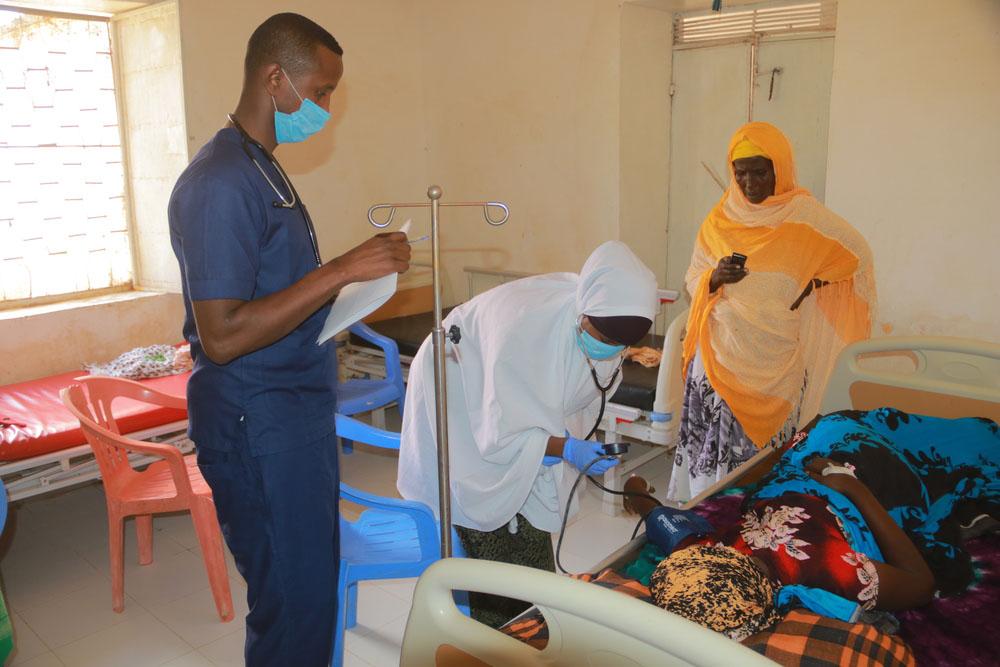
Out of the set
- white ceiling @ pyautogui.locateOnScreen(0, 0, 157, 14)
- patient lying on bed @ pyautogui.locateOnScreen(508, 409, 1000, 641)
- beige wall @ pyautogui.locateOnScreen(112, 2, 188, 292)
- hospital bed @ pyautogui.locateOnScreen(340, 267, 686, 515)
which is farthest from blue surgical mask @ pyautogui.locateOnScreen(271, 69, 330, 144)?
white ceiling @ pyautogui.locateOnScreen(0, 0, 157, 14)

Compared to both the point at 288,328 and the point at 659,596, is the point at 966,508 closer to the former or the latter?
the point at 659,596

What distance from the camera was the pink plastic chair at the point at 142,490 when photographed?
10.2 ft

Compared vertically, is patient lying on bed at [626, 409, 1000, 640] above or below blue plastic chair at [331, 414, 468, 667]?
above

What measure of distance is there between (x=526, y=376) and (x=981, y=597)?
1.24 meters

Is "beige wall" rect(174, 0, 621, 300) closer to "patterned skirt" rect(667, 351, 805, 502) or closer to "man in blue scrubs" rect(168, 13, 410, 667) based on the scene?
"patterned skirt" rect(667, 351, 805, 502)

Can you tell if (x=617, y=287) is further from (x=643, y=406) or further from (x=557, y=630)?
(x=643, y=406)

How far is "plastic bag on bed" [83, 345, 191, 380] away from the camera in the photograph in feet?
13.9

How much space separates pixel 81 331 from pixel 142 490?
5.72 feet

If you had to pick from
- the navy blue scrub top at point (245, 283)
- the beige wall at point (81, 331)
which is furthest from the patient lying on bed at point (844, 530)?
the beige wall at point (81, 331)

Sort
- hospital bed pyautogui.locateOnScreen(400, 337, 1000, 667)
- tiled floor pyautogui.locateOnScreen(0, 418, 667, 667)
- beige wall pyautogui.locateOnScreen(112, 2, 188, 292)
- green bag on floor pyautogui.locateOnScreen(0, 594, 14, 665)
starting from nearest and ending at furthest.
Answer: hospital bed pyautogui.locateOnScreen(400, 337, 1000, 667) < green bag on floor pyautogui.locateOnScreen(0, 594, 14, 665) < tiled floor pyautogui.locateOnScreen(0, 418, 667, 667) < beige wall pyautogui.locateOnScreen(112, 2, 188, 292)

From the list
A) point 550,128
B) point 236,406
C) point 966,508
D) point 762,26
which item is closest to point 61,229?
point 550,128

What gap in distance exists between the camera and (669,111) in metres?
5.02

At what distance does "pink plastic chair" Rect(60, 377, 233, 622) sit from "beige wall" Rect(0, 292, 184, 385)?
125 cm

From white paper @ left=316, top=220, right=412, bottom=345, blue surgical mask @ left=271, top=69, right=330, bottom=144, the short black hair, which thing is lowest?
white paper @ left=316, top=220, right=412, bottom=345
